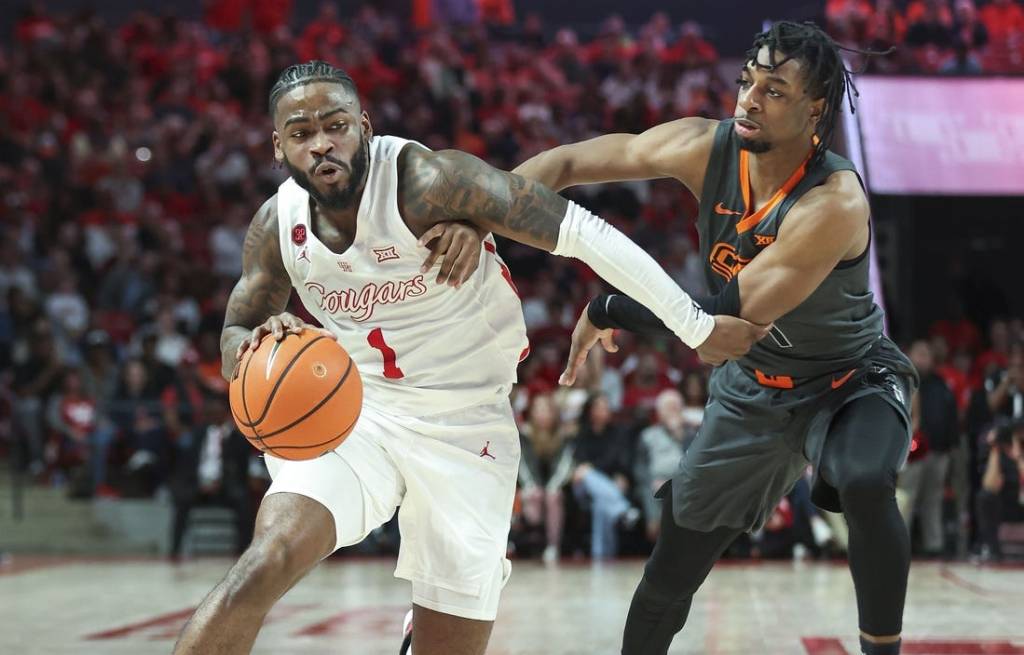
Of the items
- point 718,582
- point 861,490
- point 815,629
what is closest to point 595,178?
point 861,490

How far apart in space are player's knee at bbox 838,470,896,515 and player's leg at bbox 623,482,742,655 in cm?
52

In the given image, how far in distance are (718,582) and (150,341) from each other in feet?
→ 19.4

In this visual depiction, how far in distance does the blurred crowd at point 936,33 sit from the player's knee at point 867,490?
27.7ft

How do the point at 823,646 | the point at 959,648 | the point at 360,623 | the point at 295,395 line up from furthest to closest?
1. the point at 360,623
2. the point at 823,646
3. the point at 959,648
4. the point at 295,395

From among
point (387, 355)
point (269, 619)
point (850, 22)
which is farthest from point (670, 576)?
point (850, 22)

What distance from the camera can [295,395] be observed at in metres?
3.29

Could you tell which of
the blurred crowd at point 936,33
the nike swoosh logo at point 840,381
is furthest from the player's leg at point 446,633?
the blurred crowd at point 936,33

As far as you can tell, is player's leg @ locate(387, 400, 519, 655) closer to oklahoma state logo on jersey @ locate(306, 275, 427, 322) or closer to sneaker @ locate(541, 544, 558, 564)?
oklahoma state logo on jersey @ locate(306, 275, 427, 322)

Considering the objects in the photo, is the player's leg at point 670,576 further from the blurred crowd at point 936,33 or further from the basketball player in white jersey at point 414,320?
the blurred crowd at point 936,33

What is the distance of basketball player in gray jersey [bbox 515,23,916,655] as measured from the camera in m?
3.59

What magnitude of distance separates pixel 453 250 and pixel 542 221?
0.26 meters

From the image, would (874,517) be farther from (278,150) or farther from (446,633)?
(278,150)

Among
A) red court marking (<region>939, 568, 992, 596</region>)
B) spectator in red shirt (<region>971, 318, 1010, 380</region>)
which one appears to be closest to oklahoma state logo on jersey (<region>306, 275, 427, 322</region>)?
red court marking (<region>939, 568, 992, 596</region>)

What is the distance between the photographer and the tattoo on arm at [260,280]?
3.72 meters
